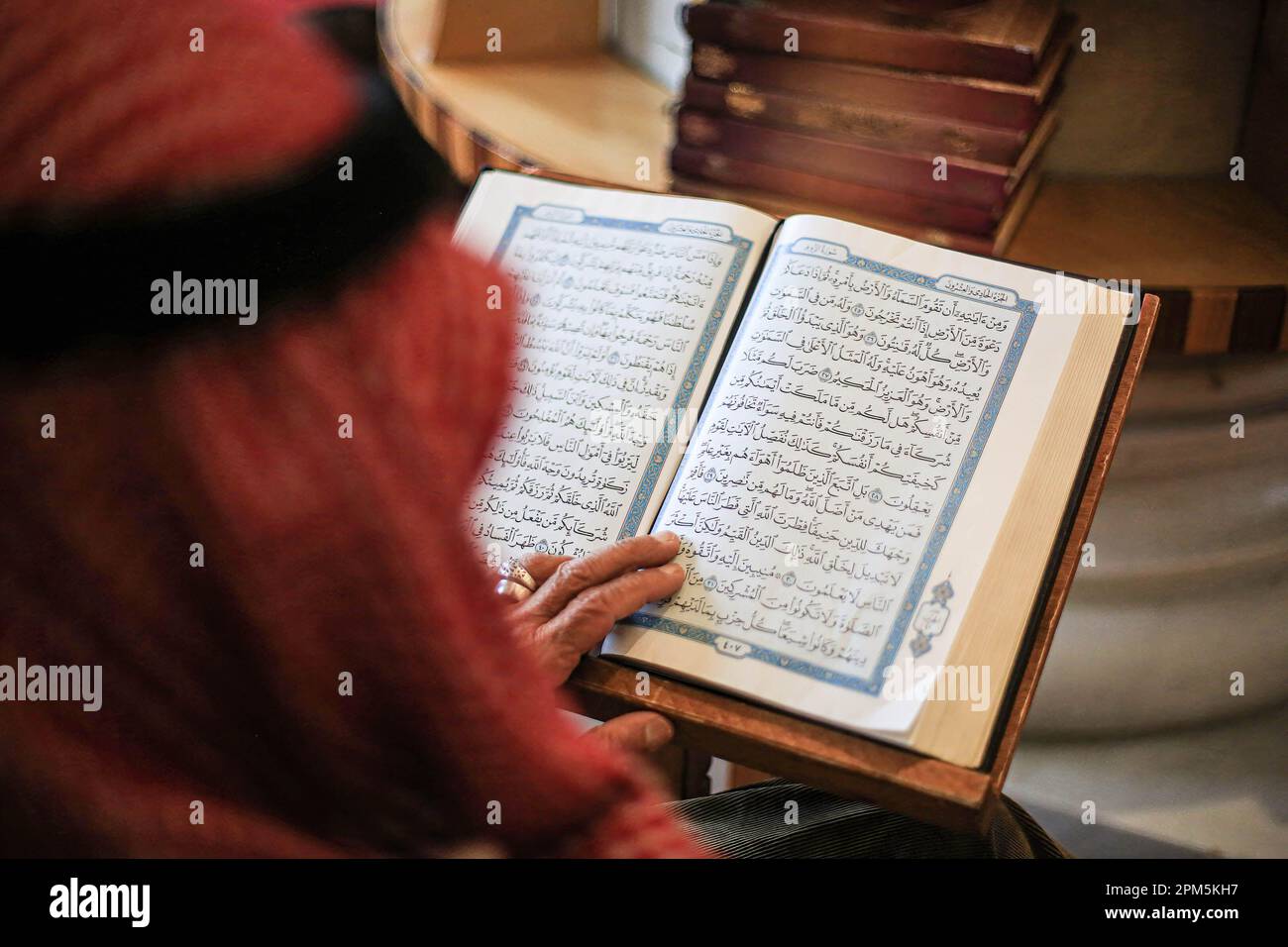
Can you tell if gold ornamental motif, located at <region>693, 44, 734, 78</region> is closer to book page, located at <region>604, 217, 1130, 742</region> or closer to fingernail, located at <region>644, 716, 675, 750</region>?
book page, located at <region>604, 217, 1130, 742</region>

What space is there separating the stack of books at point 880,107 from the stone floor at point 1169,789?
0.71m

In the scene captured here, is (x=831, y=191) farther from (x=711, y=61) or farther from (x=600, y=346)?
(x=600, y=346)

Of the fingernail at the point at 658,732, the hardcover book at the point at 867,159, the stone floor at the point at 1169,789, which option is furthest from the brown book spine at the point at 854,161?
the stone floor at the point at 1169,789

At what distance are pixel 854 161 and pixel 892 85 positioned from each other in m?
0.08

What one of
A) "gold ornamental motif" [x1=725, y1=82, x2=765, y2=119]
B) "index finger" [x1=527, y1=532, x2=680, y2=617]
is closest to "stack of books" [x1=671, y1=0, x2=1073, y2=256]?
"gold ornamental motif" [x1=725, y1=82, x2=765, y2=119]

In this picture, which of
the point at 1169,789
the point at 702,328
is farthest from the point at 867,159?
the point at 1169,789

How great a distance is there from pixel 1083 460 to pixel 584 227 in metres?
0.43

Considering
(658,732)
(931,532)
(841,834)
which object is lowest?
(841,834)

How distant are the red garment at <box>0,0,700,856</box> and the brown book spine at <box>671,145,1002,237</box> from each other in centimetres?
80

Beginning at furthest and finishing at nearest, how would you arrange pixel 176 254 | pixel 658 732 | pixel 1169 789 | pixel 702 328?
pixel 1169 789 → pixel 702 328 → pixel 658 732 → pixel 176 254

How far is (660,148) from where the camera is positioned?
1.47m

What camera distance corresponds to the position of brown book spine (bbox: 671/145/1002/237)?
1179 mm

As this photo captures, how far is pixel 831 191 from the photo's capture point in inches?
48.9
